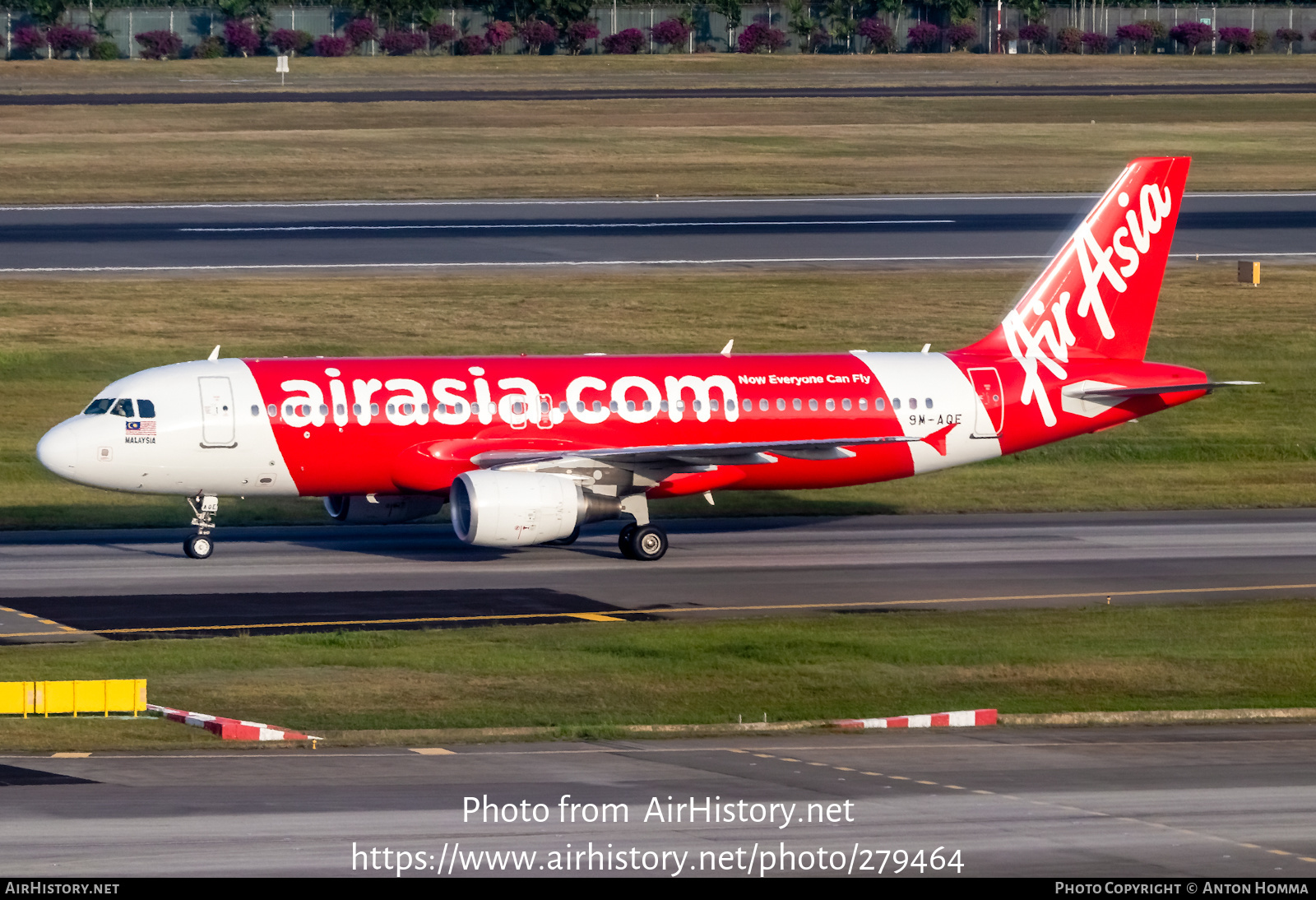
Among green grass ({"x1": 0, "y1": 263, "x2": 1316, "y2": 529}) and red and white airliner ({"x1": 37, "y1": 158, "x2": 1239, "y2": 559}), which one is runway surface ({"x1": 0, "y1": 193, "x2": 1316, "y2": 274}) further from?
red and white airliner ({"x1": 37, "y1": 158, "x2": 1239, "y2": 559})

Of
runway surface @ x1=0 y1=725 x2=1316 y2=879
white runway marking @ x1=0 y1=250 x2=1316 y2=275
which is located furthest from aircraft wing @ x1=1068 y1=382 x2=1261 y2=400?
white runway marking @ x1=0 y1=250 x2=1316 y2=275

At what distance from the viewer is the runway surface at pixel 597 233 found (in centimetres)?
7394

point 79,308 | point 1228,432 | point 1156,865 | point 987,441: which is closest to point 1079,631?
point 987,441

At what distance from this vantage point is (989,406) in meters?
44.3

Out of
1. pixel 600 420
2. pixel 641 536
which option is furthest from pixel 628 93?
pixel 641 536

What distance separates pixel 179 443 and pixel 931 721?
19.1 metres

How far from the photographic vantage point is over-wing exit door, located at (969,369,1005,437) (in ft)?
145

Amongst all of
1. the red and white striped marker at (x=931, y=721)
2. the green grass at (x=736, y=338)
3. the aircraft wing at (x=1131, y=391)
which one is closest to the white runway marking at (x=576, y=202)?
the green grass at (x=736, y=338)

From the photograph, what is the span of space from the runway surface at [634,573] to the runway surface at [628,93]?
256 ft

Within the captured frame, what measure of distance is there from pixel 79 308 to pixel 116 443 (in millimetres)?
27150

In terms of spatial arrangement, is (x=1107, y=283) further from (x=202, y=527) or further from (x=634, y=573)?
(x=202, y=527)

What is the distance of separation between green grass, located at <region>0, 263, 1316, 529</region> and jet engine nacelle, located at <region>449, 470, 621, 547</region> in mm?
10458

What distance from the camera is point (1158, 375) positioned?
45438 mm

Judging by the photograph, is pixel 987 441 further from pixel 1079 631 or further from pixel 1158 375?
pixel 1079 631
